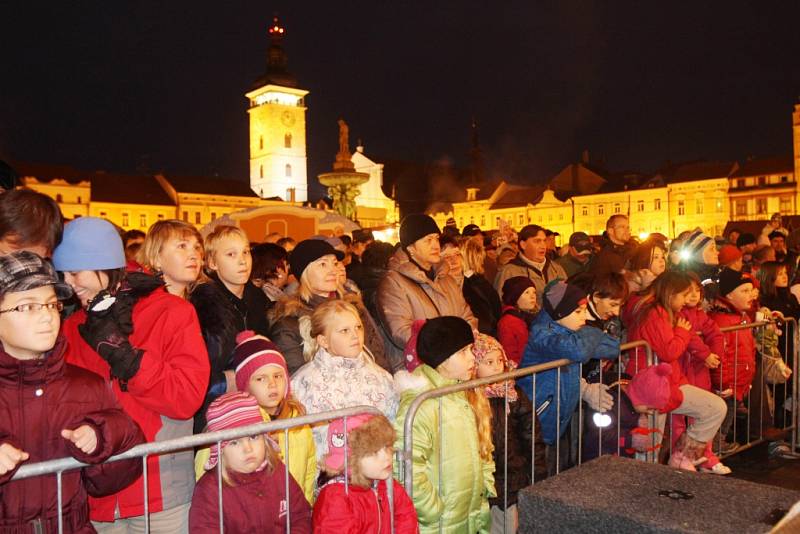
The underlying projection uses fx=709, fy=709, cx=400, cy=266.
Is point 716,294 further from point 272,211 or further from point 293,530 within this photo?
point 272,211

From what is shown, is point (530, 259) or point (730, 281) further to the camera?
point (530, 259)

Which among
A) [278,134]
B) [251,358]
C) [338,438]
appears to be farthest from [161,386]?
[278,134]

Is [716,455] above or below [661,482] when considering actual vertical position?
below

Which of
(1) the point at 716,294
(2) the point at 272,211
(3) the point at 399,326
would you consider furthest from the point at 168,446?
(2) the point at 272,211

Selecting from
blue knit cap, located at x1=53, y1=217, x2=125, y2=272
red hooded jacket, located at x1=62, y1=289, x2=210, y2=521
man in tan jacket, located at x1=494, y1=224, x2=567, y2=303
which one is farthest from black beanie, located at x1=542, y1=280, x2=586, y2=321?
blue knit cap, located at x1=53, y1=217, x2=125, y2=272

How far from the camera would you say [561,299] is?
5.32 meters

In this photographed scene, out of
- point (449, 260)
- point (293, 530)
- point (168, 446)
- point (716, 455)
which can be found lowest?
point (716, 455)

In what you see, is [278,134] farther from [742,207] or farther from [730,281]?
[730,281]

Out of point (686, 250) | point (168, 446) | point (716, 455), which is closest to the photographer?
point (168, 446)

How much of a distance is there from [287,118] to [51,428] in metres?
99.5

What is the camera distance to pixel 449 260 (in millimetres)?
7129

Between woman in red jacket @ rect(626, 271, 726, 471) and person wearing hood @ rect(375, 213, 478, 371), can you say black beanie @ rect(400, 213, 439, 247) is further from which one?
woman in red jacket @ rect(626, 271, 726, 471)

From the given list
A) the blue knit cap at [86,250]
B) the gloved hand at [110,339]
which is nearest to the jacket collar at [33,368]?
the gloved hand at [110,339]

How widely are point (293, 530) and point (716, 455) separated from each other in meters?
4.88
